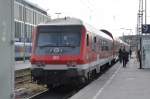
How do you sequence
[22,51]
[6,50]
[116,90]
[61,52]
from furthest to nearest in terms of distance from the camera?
[22,51] → [61,52] → [116,90] → [6,50]

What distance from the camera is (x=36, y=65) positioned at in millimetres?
15625

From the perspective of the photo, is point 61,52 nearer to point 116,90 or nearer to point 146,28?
point 116,90

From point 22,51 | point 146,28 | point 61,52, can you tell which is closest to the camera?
point 61,52

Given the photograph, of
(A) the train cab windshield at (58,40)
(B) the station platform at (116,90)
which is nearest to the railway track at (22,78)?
(B) the station platform at (116,90)

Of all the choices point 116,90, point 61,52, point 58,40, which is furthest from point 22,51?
point 116,90

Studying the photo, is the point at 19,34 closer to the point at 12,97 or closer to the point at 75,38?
the point at 75,38

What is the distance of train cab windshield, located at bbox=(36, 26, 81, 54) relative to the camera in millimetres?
15829

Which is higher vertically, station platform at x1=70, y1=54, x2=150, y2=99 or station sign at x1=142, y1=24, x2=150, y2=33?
station sign at x1=142, y1=24, x2=150, y2=33

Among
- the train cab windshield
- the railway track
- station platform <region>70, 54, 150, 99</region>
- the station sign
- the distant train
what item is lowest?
the railway track

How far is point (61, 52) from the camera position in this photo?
1569 centimetres

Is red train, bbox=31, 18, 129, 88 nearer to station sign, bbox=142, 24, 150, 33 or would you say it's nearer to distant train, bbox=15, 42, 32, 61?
distant train, bbox=15, 42, 32, 61

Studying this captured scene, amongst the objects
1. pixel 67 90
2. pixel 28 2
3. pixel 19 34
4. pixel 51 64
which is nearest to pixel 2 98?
pixel 51 64

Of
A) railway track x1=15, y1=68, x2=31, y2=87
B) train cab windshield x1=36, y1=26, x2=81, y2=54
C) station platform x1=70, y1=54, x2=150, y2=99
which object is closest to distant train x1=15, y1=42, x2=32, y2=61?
railway track x1=15, y1=68, x2=31, y2=87

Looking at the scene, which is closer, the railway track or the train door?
the train door
